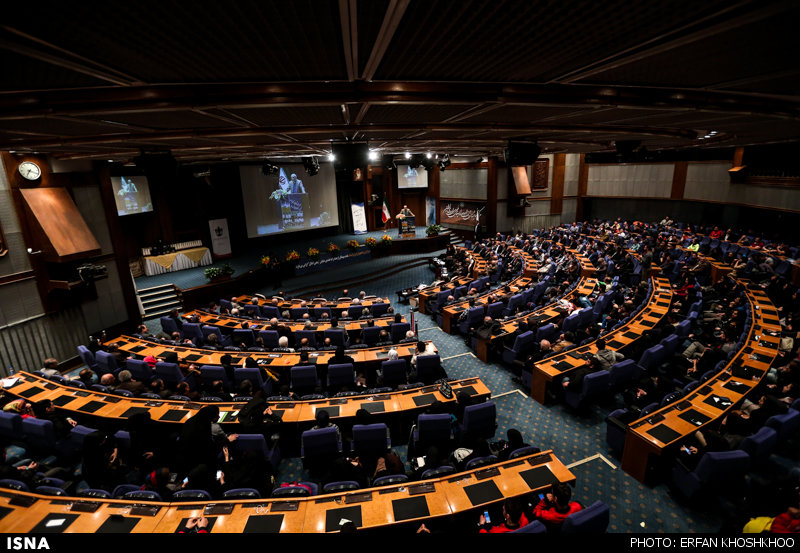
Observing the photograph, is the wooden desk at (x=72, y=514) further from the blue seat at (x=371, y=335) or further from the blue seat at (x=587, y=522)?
the blue seat at (x=371, y=335)

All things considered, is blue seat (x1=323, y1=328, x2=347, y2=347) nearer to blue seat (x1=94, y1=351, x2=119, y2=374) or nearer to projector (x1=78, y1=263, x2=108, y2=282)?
blue seat (x1=94, y1=351, x2=119, y2=374)

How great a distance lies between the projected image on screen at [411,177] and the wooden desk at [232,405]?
836 inches

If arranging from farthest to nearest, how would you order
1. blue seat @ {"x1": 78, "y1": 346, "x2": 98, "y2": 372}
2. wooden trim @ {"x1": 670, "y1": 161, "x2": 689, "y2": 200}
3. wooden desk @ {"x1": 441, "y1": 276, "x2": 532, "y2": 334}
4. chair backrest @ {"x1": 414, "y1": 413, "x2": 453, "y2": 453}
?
wooden trim @ {"x1": 670, "y1": 161, "x2": 689, "y2": 200} → wooden desk @ {"x1": 441, "y1": 276, "x2": 532, "y2": 334} → blue seat @ {"x1": 78, "y1": 346, "x2": 98, "y2": 372} → chair backrest @ {"x1": 414, "y1": 413, "x2": 453, "y2": 453}

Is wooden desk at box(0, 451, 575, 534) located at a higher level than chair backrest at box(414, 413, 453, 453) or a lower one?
higher

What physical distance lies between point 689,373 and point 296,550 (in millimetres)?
8612

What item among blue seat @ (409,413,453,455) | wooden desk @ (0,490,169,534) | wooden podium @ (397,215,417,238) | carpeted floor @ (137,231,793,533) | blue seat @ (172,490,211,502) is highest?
wooden podium @ (397,215,417,238)

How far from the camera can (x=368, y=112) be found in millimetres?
3844

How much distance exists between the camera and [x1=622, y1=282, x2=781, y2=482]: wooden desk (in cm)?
530

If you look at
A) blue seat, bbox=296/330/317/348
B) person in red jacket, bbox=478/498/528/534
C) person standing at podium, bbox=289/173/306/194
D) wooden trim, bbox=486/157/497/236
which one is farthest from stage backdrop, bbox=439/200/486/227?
person in red jacket, bbox=478/498/528/534

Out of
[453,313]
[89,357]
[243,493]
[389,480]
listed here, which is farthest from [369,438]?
[89,357]

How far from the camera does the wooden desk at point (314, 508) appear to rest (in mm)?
4031

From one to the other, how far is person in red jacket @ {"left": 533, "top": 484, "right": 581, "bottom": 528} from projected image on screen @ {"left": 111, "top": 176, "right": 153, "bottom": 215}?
1737cm

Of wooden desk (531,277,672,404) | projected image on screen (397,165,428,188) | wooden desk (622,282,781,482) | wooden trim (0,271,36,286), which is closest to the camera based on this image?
wooden desk (622,282,781,482)

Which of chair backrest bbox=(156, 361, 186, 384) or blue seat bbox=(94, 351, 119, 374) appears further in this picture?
blue seat bbox=(94, 351, 119, 374)
